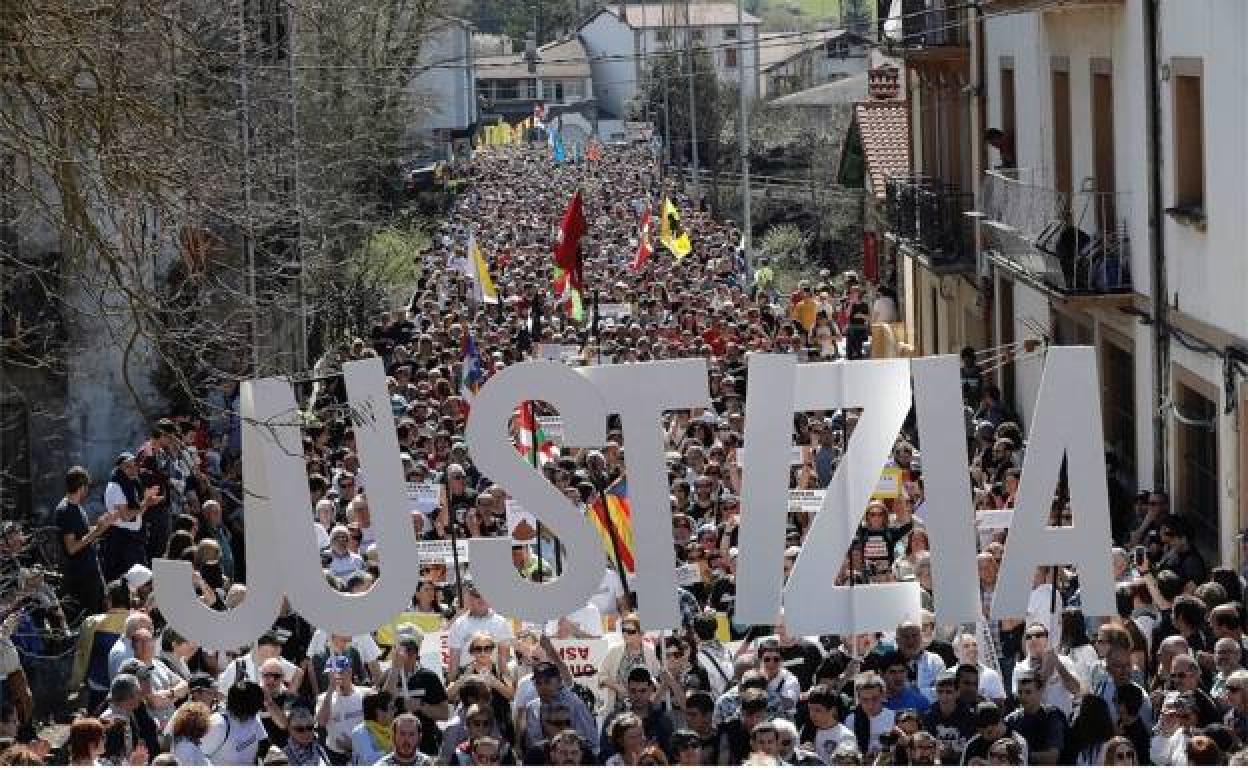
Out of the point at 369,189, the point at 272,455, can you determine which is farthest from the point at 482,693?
the point at 369,189

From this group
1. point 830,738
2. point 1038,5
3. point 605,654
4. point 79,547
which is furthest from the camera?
point 1038,5

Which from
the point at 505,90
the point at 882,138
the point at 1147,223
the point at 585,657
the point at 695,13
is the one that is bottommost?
the point at 585,657

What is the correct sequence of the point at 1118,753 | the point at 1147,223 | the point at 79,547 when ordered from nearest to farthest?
the point at 1118,753, the point at 79,547, the point at 1147,223

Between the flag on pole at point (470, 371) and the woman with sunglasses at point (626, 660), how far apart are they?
33.6 ft

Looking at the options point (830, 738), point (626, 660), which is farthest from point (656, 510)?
point (830, 738)

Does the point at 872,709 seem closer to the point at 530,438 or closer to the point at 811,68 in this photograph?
the point at 530,438

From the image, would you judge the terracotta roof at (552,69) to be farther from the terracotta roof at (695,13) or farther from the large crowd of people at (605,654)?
the large crowd of people at (605,654)

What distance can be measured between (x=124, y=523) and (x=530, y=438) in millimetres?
2693

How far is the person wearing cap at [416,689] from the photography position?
39.2ft

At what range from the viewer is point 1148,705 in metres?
11.6

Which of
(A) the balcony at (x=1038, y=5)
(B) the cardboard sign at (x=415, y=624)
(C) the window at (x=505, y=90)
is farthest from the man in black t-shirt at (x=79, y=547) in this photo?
(C) the window at (x=505, y=90)

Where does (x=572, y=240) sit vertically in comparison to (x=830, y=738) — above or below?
above

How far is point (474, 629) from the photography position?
13445 mm

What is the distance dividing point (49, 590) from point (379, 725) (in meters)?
3.23
